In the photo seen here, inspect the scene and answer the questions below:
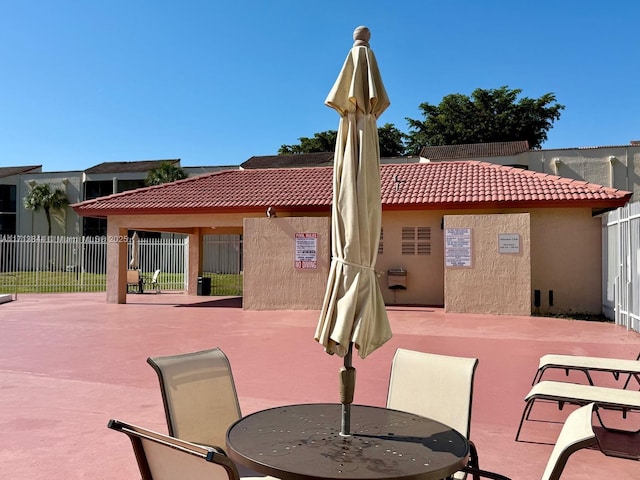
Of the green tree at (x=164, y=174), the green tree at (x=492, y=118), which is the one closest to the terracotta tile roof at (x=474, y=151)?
the green tree at (x=492, y=118)

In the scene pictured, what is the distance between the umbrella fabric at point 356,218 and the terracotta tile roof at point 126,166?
42.2m

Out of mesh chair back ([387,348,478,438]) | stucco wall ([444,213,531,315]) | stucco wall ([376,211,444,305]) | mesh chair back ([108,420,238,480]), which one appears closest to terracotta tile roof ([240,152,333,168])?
stucco wall ([376,211,444,305])

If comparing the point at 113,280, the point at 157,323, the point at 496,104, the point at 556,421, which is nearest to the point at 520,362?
the point at 556,421

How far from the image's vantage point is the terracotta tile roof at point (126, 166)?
43.4 m

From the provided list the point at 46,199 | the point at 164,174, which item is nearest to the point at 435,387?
the point at 164,174

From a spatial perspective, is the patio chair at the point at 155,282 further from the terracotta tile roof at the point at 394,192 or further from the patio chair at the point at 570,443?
the patio chair at the point at 570,443

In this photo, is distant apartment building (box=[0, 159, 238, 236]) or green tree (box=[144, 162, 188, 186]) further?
distant apartment building (box=[0, 159, 238, 236])

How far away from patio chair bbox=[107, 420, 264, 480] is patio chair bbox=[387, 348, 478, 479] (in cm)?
177

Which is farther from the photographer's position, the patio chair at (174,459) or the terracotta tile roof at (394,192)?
the terracotta tile roof at (394,192)

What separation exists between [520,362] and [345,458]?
641 cm

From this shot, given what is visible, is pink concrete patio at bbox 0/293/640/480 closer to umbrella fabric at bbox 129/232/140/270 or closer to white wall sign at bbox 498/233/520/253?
white wall sign at bbox 498/233/520/253

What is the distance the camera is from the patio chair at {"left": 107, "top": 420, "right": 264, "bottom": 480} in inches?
89.9

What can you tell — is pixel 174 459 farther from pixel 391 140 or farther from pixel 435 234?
pixel 391 140

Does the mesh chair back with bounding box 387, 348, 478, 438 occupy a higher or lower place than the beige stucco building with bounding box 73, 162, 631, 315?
lower
